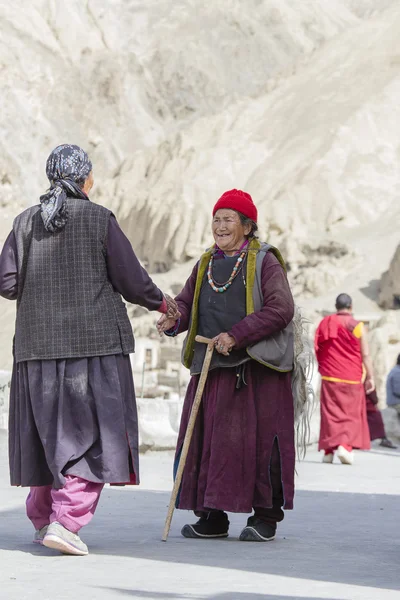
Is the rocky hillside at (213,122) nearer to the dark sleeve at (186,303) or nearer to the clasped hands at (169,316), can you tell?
the dark sleeve at (186,303)

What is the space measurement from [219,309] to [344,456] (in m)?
5.36

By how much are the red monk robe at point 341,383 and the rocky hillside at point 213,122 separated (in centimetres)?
1916

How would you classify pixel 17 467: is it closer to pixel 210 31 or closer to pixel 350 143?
pixel 350 143

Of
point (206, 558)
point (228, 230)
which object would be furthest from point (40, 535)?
point (228, 230)

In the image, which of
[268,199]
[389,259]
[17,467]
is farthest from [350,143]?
[17,467]

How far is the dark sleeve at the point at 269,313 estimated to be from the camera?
5.33 m

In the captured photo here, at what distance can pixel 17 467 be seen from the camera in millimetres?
4863

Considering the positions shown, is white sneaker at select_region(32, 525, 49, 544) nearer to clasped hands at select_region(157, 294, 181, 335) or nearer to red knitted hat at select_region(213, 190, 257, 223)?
clasped hands at select_region(157, 294, 181, 335)

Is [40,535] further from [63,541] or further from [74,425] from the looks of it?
[74,425]

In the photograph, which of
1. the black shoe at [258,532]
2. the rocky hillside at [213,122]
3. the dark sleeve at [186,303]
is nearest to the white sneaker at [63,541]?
the black shoe at [258,532]

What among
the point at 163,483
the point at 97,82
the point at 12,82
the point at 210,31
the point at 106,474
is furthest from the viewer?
the point at 210,31

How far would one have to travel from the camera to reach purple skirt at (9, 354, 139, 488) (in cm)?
475

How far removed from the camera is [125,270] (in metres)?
4.93

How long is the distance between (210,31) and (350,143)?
2689cm
